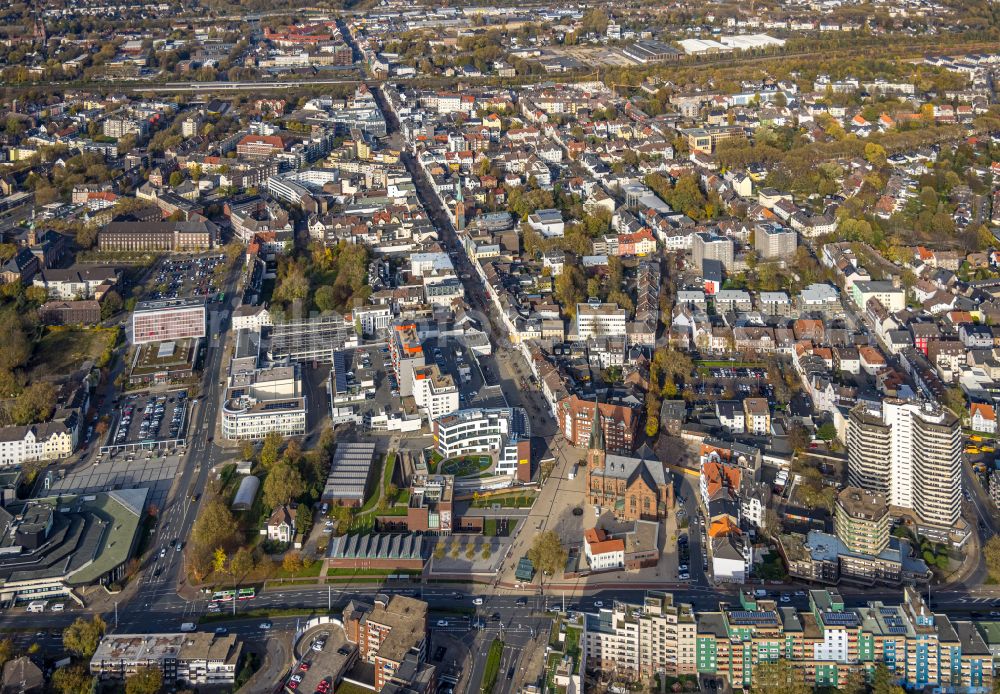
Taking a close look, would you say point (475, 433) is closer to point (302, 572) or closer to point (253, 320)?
point (302, 572)

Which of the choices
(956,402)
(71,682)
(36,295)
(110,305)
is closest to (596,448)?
(956,402)

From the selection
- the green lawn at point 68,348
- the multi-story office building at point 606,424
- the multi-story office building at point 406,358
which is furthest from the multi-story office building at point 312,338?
the multi-story office building at point 606,424

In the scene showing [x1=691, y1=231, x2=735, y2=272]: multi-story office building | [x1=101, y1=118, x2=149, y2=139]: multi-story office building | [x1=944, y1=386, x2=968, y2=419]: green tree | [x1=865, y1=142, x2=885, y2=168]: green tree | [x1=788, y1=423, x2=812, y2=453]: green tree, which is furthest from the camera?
[x1=101, y1=118, x2=149, y2=139]: multi-story office building

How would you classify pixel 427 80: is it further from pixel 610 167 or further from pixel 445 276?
pixel 445 276

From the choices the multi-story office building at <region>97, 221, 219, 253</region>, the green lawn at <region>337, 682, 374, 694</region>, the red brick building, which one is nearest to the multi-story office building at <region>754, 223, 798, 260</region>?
the multi-story office building at <region>97, 221, 219, 253</region>

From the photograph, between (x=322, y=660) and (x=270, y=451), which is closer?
(x=322, y=660)

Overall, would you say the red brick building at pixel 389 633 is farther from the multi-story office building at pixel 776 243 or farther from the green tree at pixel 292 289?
the multi-story office building at pixel 776 243

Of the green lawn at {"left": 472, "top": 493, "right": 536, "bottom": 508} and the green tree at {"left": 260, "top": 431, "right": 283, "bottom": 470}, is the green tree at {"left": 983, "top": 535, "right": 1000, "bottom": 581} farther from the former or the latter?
the green tree at {"left": 260, "top": 431, "right": 283, "bottom": 470}

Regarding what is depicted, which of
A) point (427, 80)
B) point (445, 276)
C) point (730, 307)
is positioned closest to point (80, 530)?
point (445, 276)
